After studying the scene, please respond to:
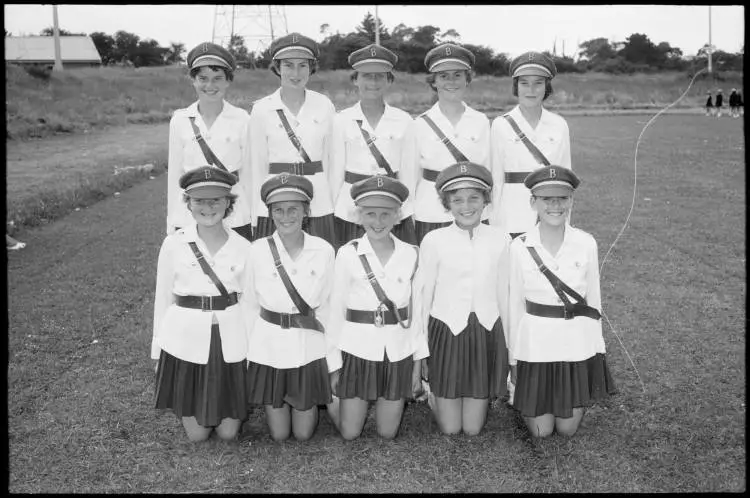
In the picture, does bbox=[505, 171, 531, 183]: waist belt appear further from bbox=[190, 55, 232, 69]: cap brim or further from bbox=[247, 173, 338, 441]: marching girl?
bbox=[190, 55, 232, 69]: cap brim

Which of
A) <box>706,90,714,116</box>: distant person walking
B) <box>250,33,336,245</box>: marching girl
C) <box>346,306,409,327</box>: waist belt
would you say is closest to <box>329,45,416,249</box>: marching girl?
<box>250,33,336,245</box>: marching girl

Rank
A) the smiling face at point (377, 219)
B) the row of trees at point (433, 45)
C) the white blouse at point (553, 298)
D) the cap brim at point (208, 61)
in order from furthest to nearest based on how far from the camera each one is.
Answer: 1. the row of trees at point (433, 45)
2. the cap brim at point (208, 61)
3. the smiling face at point (377, 219)
4. the white blouse at point (553, 298)

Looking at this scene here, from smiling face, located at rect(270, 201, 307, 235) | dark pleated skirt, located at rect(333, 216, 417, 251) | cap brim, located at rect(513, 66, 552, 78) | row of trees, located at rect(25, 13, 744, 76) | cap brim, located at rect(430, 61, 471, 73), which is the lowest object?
dark pleated skirt, located at rect(333, 216, 417, 251)

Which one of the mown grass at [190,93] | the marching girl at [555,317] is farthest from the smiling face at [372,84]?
the mown grass at [190,93]

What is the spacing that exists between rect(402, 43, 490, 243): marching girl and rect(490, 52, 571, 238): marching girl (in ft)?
0.50

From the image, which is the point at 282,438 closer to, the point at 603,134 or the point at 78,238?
the point at 78,238

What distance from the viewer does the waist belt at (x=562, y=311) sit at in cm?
442

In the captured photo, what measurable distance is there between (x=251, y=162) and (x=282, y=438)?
6.69 feet

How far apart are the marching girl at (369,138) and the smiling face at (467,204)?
806 millimetres

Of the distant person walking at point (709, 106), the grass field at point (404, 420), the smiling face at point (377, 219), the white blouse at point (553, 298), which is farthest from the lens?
the distant person walking at point (709, 106)

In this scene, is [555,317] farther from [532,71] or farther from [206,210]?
[206,210]

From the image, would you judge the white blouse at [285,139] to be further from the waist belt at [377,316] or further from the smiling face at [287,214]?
the waist belt at [377,316]

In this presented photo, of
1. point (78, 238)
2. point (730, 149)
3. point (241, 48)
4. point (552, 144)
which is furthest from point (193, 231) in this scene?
point (241, 48)

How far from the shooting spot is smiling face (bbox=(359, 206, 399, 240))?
4.49 metres
